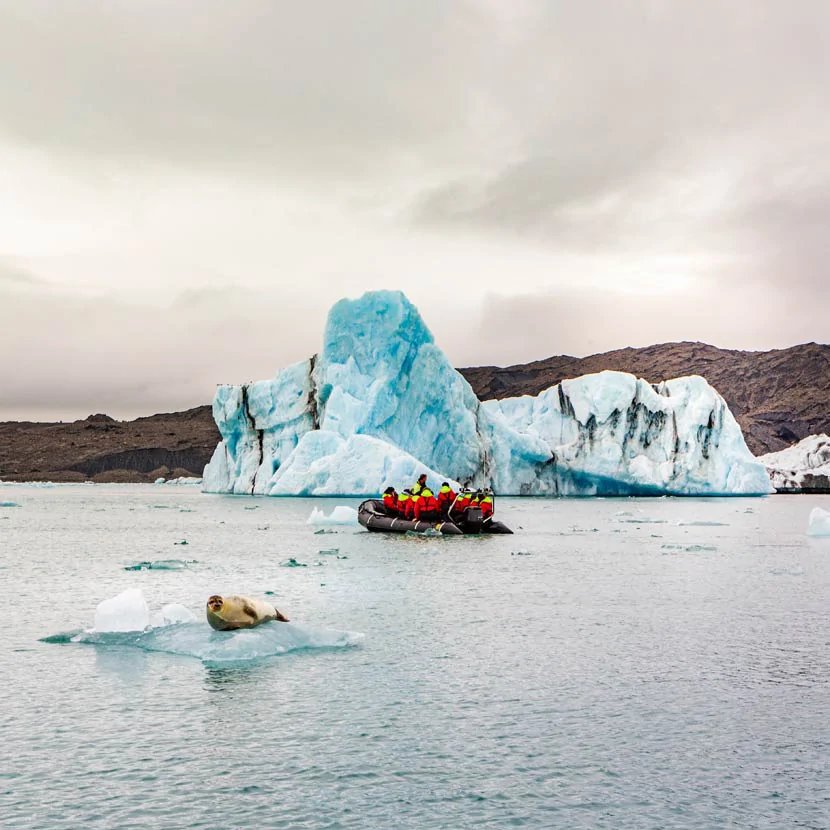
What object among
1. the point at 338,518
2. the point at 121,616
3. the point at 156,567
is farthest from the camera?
the point at 338,518

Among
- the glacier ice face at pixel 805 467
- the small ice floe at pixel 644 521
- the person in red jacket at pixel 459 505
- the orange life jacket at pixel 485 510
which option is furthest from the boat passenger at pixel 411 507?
the glacier ice face at pixel 805 467

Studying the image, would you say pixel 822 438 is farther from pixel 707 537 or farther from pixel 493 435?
pixel 707 537

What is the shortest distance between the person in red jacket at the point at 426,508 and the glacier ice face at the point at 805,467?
51.8 m

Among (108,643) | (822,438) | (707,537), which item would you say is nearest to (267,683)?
(108,643)

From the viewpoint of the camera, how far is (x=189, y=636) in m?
9.00

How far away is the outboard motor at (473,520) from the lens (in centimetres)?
2666

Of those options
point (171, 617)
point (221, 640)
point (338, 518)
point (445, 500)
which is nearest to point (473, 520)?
point (445, 500)

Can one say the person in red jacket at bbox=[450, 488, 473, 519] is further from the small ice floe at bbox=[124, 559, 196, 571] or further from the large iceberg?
the small ice floe at bbox=[124, 559, 196, 571]

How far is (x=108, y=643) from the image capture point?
30.3 feet

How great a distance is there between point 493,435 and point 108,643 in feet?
126

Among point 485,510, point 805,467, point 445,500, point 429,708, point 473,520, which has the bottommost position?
point 429,708

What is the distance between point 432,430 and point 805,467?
39.8 metres

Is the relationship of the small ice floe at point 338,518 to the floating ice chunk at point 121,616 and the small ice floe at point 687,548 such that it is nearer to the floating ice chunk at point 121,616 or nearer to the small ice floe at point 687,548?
the small ice floe at point 687,548

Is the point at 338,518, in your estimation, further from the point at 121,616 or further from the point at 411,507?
the point at 121,616
